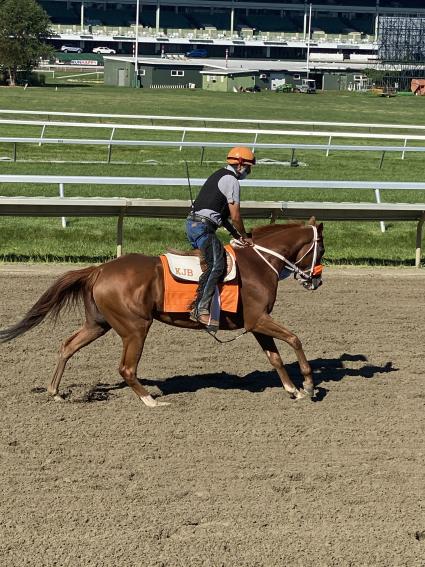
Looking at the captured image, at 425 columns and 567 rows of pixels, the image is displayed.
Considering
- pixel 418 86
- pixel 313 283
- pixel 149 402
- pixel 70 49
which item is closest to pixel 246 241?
pixel 313 283

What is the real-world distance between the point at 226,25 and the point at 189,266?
10828cm

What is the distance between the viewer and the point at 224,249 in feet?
23.8

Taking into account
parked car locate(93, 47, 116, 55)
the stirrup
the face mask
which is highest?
the face mask

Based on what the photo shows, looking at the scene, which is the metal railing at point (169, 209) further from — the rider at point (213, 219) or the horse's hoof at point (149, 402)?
the horse's hoof at point (149, 402)

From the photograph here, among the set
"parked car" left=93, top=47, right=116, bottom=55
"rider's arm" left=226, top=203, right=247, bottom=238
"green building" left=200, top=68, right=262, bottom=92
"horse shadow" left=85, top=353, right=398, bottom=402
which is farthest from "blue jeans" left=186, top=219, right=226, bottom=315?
"parked car" left=93, top=47, right=116, bottom=55

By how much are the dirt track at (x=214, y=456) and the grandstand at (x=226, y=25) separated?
331 ft

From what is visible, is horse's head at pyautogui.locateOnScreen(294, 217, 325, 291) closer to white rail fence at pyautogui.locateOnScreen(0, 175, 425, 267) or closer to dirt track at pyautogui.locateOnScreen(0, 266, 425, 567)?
dirt track at pyautogui.locateOnScreen(0, 266, 425, 567)

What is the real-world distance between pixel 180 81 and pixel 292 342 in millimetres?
74829

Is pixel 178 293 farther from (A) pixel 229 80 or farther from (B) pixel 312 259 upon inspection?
(A) pixel 229 80

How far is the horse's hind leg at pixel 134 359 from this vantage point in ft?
22.9

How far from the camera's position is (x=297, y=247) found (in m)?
7.49

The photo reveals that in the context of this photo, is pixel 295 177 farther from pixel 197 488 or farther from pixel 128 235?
pixel 197 488

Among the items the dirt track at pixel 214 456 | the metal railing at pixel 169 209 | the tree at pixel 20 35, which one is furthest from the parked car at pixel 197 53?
the dirt track at pixel 214 456

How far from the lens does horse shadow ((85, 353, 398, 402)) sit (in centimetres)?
752
